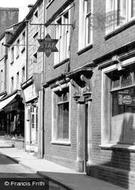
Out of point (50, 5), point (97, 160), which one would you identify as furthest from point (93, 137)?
point (50, 5)

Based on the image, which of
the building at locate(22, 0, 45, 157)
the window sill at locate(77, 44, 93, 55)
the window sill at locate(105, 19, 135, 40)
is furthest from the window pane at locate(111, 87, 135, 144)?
the building at locate(22, 0, 45, 157)

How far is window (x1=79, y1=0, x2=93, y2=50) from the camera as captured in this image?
54.5ft

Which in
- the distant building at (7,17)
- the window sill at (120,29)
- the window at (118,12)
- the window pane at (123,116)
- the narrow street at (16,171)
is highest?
the distant building at (7,17)

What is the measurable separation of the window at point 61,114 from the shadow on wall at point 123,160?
19.1ft

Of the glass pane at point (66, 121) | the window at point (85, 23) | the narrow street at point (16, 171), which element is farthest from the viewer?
the glass pane at point (66, 121)

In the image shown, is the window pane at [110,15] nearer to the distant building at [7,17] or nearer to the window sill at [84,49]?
the window sill at [84,49]

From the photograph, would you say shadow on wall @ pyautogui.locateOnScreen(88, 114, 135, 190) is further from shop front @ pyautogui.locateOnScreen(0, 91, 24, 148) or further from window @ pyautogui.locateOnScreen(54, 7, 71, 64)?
shop front @ pyautogui.locateOnScreen(0, 91, 24, 148)

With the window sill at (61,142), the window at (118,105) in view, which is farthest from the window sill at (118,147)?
the window sill at (61,142)

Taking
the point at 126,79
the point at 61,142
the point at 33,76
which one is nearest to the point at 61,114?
the point at 61,142

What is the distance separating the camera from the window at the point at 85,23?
1661cm

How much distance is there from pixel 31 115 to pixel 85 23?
11.9 metres

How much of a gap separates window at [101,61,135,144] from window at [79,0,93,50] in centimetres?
279

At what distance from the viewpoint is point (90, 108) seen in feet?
51.3

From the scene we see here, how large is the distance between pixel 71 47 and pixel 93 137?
14.8 ft
